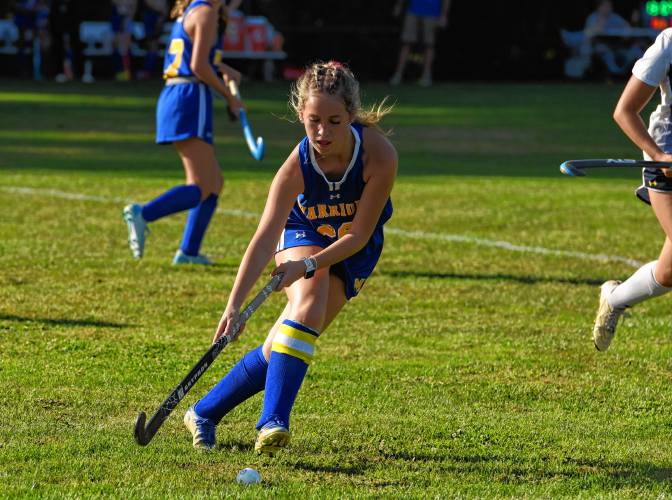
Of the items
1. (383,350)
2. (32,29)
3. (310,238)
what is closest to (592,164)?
(310,238)

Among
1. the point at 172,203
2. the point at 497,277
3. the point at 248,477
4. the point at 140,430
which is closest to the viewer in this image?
the point at 248,477

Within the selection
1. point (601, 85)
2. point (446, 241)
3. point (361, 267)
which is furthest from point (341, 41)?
point (361, 267)

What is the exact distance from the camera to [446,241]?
10.4m

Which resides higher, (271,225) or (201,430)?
(271,225)

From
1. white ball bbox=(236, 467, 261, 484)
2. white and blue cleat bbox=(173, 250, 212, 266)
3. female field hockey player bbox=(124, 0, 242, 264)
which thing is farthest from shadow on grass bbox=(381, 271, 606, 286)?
white ball bbox=(236, 467, 261, 484)

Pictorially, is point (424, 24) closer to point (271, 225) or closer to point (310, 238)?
point (310, 238)

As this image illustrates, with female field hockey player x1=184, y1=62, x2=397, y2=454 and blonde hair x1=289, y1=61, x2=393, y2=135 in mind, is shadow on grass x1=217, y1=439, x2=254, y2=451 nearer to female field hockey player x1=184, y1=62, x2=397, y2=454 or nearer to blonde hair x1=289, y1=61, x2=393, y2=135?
female field hockey player x1=184, y1=62, x2=397, y2=454

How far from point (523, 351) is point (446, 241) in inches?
142

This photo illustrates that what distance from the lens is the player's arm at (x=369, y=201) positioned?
4.95 m

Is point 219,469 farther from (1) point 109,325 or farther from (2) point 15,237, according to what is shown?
(2) point 15,237

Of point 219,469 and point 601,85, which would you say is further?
point 601,85

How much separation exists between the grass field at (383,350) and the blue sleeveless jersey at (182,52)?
1.24m

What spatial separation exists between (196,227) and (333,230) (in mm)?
4117

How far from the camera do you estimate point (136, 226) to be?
9086mm
